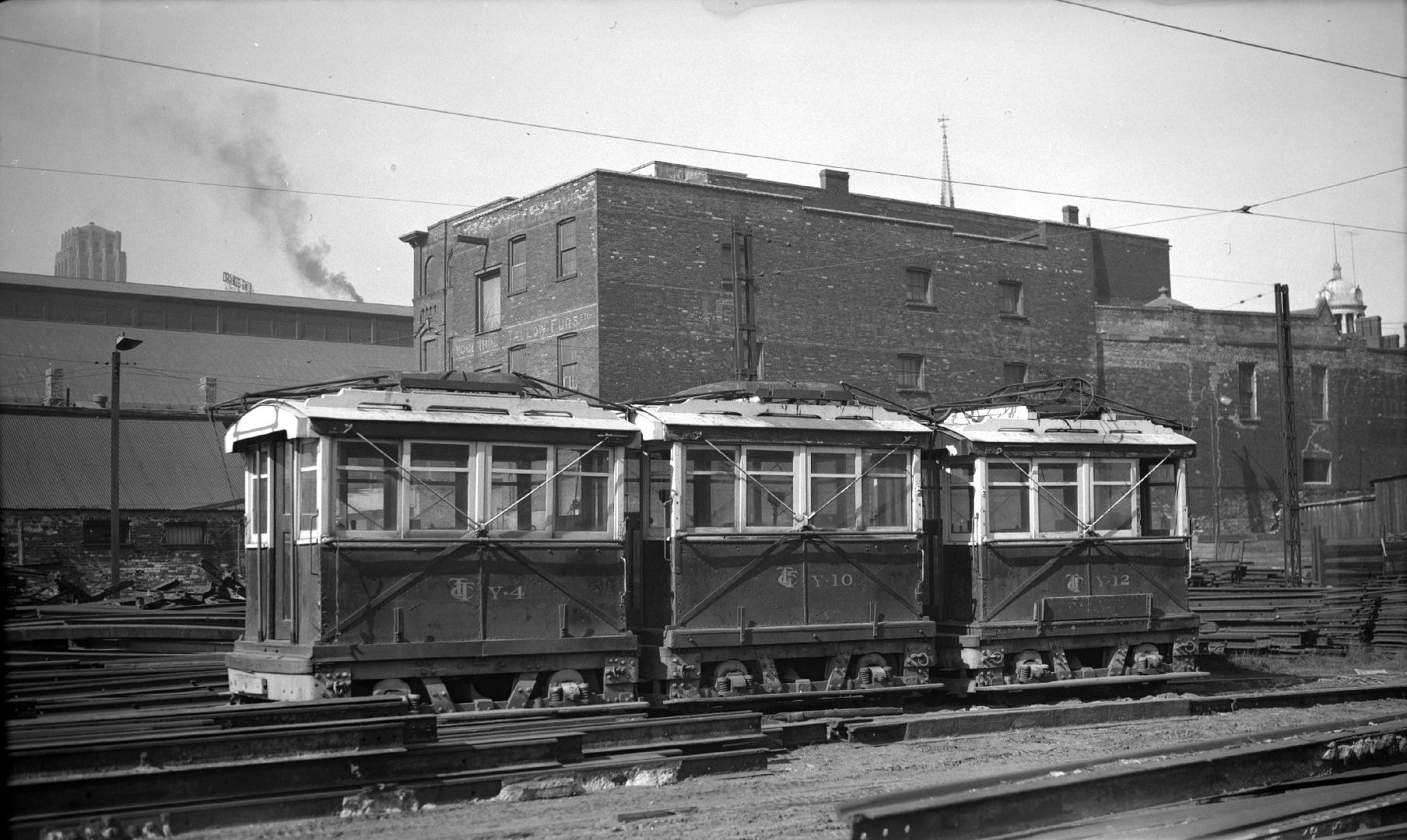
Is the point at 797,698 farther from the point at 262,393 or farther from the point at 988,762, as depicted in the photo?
the point at 262,393

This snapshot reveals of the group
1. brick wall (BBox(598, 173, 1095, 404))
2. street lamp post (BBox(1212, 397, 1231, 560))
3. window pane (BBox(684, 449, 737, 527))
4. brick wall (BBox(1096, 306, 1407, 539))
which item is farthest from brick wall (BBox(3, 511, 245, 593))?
street lamp post (BBox(1212, 397, 1231, 560))

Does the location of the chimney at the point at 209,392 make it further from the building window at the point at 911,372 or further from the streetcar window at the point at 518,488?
the streetcar window at the point at 518,488

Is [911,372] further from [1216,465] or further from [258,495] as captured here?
[258,495]

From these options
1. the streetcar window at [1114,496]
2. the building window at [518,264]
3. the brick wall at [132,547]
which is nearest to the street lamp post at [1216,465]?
the building window at [518,264]

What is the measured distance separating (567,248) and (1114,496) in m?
22.1

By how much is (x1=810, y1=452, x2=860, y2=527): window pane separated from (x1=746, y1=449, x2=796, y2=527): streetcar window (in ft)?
0.94

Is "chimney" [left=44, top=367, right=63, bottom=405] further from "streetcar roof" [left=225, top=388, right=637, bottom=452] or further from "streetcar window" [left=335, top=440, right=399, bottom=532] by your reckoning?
"streetcar window" [left=335, top=440, right=399, bottom=532]

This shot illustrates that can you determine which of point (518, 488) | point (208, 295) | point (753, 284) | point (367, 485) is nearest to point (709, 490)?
point (518, 488)

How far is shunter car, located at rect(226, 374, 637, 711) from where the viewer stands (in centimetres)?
1281

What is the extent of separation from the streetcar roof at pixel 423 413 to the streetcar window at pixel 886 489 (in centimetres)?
316

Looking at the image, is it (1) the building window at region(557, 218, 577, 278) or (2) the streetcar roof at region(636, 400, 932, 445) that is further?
(1) the building window at region(557, 218, 577, 278)

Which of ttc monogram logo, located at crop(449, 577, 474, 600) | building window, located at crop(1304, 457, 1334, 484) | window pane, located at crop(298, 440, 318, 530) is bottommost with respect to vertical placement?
ttc monogram logo, located at crop(449, 577, 474, 600)

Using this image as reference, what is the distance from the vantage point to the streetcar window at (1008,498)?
16.7 m

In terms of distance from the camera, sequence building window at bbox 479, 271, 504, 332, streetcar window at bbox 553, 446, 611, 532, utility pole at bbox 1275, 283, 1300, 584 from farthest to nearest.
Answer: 1. building window at bbox 479, 271, 504, 332
2. utility pole at bbox 1275, 283, 1300, 584
3. streetcar window at bbox 553, 446, 611, 532
